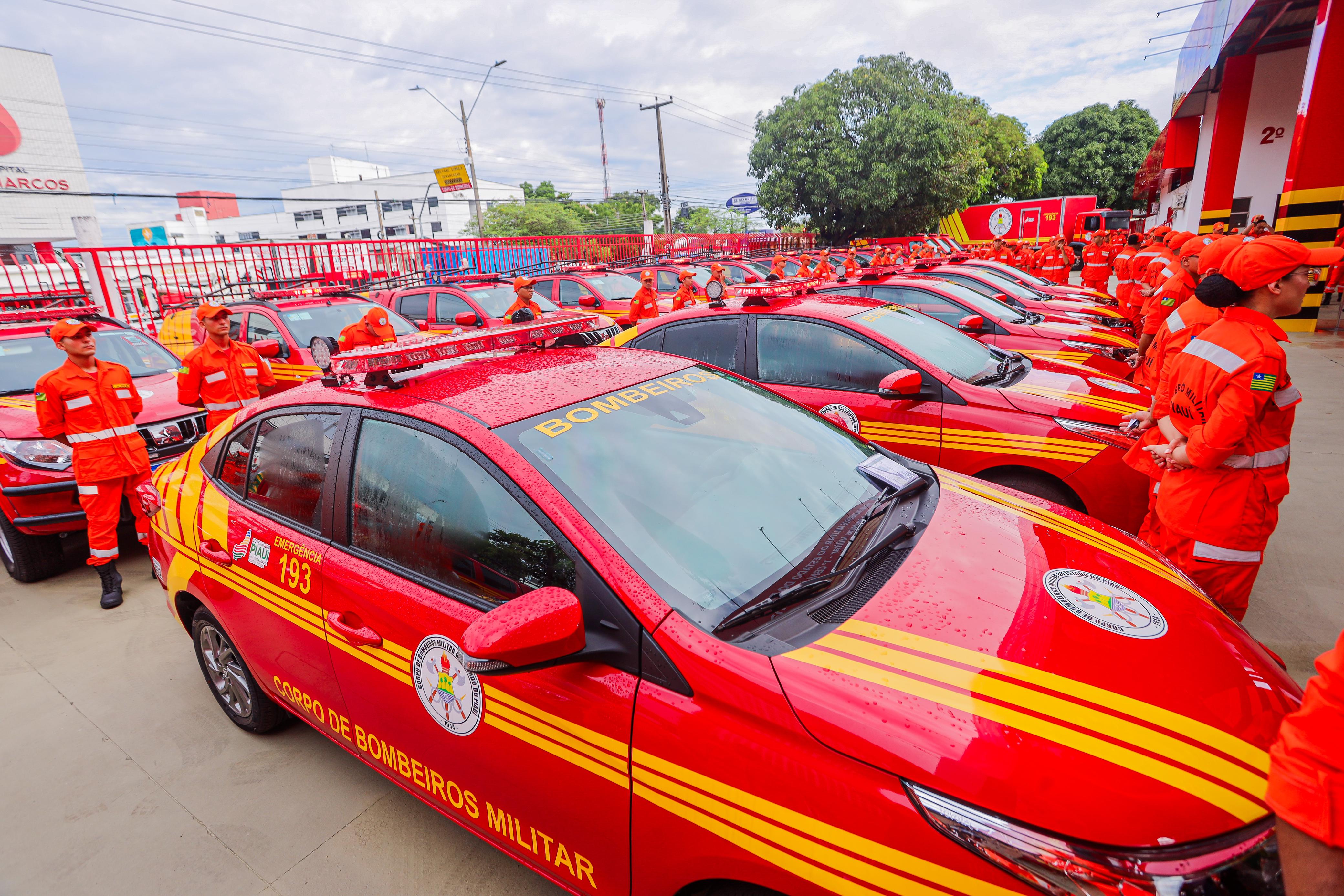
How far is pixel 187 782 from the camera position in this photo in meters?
2.76

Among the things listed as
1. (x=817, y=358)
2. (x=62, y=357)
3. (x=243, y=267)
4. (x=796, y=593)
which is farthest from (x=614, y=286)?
(x=796, y=593)

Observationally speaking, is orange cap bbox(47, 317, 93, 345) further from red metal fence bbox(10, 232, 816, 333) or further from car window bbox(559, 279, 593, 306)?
car window bbox(559, 279, 593, 306)

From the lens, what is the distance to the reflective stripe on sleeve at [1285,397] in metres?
2.46

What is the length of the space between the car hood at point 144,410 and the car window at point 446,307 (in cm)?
392

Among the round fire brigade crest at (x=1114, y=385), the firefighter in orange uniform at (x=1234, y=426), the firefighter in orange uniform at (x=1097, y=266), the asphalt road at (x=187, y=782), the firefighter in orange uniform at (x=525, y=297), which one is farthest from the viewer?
the firefighter in orange uniform at (x=1097, y=266)

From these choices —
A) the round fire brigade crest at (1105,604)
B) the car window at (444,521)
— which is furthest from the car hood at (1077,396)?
the car window at (444,521)

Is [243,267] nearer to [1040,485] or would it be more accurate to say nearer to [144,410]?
[144,410]

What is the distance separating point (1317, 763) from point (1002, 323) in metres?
6.55

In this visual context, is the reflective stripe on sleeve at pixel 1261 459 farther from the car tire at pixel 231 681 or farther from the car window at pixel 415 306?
the car window at pixel 415 306

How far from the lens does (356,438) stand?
2.21 metres

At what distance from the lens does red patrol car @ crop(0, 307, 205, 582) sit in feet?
14.3

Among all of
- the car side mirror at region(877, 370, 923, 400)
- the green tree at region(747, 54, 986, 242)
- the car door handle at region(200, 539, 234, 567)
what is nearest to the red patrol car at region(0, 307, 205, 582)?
the car door handle at region(200, 539, 234, 567)

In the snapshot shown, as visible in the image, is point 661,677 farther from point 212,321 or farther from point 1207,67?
point 1207,67

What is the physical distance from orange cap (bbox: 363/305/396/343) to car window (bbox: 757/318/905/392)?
13.5ft
